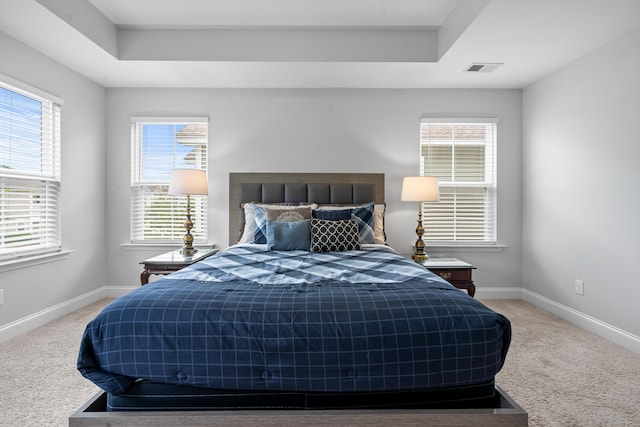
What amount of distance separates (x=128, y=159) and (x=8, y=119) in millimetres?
1277

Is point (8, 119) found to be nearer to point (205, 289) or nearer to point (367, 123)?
point (205, 289)

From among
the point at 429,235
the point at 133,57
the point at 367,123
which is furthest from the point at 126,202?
the point at 429,235

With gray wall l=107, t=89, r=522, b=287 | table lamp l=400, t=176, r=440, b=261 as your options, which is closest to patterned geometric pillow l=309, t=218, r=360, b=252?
table lamp l=400, t=176, r=440, b=261

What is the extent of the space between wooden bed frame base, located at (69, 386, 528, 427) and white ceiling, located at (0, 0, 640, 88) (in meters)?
2.46

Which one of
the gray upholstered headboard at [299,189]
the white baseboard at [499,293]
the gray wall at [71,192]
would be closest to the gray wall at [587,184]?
the white baseboard at [499,293]

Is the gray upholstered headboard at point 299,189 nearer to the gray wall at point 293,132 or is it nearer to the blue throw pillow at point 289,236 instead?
the gray wall at point 293,132

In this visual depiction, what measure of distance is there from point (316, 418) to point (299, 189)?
2.88 metres

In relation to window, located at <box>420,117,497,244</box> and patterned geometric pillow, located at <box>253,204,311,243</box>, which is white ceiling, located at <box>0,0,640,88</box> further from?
patterned geometric pillow, located at <box>253,204,311,243</box>

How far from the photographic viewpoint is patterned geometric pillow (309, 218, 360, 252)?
318 centimetres

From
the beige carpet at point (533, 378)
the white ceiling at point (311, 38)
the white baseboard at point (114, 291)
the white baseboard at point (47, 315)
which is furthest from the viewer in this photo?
the white baseboard at point (114, 291)

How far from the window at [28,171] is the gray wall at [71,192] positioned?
0.28 feet

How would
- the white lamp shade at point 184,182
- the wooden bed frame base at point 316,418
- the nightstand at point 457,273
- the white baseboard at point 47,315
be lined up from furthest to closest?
the white lamp shade at point 184,182, the nightstand at point 457,273, the white baseboard at point 47,315, the wooden bed frame base at point 316,418

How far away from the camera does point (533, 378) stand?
93.8 inches

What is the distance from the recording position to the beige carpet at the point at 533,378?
197cm
